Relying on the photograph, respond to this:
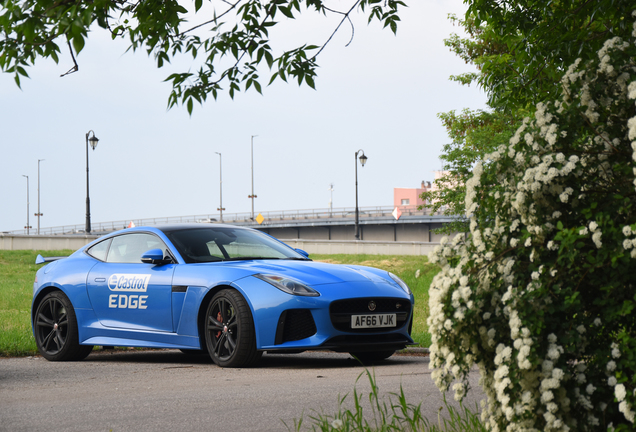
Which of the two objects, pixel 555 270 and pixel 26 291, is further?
pixel 26 291

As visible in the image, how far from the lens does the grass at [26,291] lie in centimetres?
981

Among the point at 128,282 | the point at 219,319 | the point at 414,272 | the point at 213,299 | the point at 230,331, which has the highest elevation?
the point at 128,282

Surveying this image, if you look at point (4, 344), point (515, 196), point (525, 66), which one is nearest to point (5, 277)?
point (4, 344)

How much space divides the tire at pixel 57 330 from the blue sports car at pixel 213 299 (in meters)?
0.01

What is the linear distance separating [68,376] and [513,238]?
5293 millimetres

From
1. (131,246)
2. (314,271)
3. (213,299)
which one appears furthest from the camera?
(131,246)

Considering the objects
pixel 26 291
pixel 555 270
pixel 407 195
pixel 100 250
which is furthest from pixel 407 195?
pixel 555 270

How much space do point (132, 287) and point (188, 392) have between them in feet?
8.37

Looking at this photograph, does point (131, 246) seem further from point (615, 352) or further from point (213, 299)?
point (615, 352)

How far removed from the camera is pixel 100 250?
29.7ft

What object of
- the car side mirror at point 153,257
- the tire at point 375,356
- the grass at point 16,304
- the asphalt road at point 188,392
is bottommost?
the grass at point 16,304

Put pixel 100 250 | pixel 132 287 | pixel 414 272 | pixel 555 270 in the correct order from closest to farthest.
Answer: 1. pixel 555 270
2. pixel 132 287
3. pixel 100 250
4. pixel 414 272

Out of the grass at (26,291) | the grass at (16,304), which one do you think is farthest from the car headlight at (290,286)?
the grass at (16,304)

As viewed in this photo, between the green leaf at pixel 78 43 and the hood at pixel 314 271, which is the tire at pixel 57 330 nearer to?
the hood at pixel 314 271
